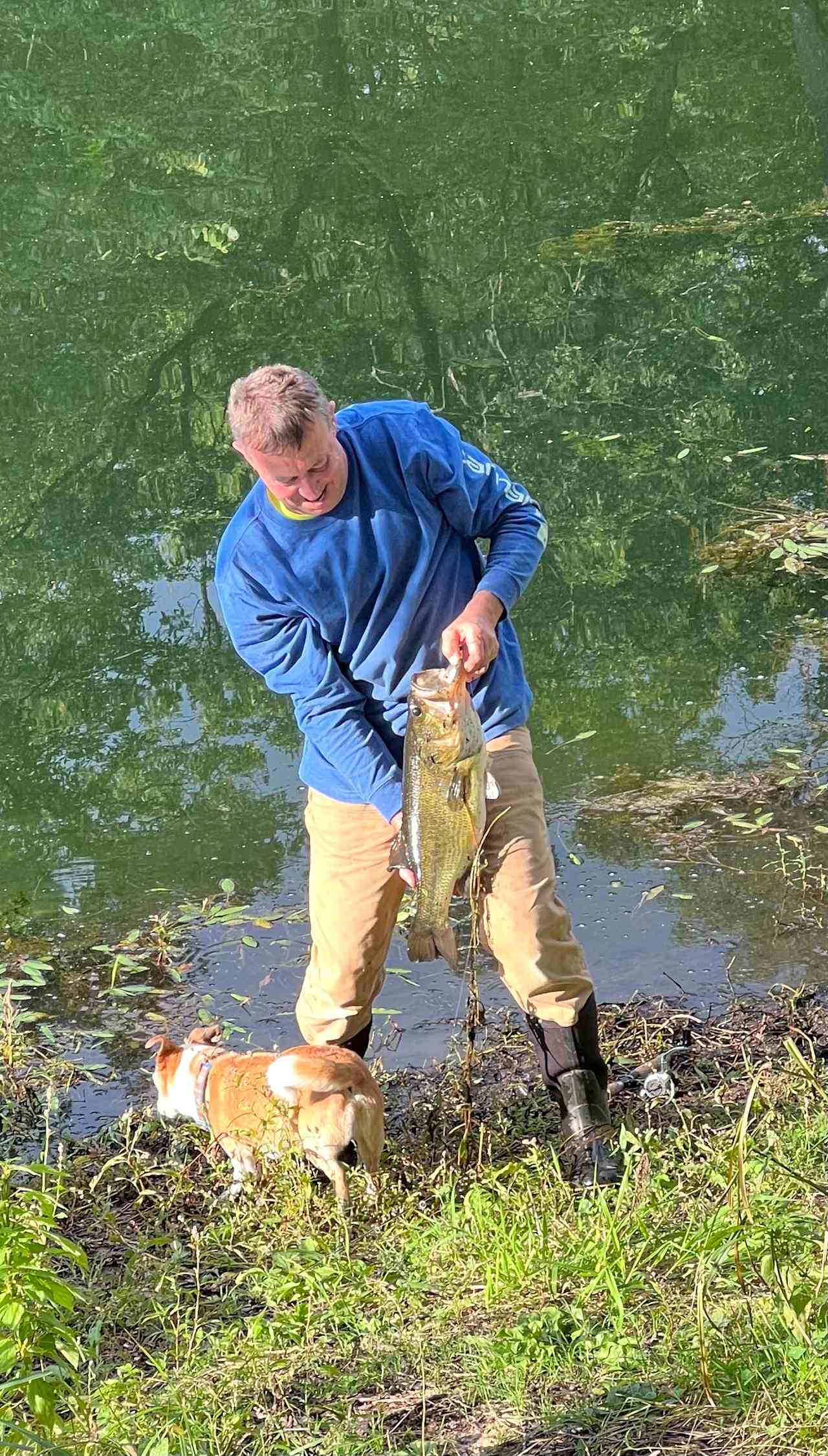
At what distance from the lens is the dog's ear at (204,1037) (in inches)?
205

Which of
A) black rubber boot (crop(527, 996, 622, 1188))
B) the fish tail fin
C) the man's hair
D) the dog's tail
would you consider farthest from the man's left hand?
the dog's tail

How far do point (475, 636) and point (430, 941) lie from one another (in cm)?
97

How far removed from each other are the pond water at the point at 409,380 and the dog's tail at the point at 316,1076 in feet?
3.10

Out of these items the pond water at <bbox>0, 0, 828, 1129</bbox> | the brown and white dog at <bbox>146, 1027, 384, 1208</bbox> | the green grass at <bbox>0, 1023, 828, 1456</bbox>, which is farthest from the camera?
the pond water at <bbox>0, 0, 828, 1129</bbox>

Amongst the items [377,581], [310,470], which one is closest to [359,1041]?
[377,581]

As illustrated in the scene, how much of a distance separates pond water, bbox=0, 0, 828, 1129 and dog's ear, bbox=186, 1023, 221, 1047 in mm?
577

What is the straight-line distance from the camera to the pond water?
6.87 metres

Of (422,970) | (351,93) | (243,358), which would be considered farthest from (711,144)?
(422,970)

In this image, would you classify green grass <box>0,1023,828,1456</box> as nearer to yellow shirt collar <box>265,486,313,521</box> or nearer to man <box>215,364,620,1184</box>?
man <box>215,364,620,1184</box>

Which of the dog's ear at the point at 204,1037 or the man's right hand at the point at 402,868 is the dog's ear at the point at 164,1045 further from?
the man's right hand at the point at 402,868

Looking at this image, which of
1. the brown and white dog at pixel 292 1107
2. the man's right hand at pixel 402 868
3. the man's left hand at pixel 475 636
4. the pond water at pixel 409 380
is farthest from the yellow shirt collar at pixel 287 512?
the pond water at pixel 409 380

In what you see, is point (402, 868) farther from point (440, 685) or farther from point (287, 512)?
point (287, 512)

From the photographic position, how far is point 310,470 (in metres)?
4.48

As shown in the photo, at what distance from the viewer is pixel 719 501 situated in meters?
9.45
